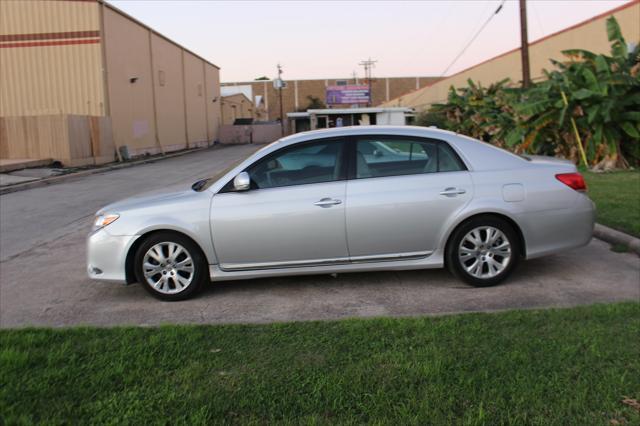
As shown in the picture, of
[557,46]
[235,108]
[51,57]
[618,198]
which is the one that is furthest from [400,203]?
[235,108]

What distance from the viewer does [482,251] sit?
5.52 meters

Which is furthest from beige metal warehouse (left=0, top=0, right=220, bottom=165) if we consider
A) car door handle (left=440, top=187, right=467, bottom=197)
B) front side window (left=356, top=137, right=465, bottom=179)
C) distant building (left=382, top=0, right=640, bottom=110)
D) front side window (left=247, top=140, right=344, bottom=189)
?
car door handle (left=440, top=187, right=467, bottom=197)

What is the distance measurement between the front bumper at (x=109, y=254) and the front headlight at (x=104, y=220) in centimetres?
6

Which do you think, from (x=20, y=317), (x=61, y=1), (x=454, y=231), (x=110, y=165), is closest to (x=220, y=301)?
(x=20, y=317)

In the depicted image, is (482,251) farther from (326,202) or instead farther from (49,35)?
(49,35)

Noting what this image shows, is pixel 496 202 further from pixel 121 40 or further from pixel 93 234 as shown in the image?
pixel 121 40

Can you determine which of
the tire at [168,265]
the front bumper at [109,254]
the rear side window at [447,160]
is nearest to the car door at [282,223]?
the tire at [168,265]

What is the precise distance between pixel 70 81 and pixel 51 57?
1564 mm

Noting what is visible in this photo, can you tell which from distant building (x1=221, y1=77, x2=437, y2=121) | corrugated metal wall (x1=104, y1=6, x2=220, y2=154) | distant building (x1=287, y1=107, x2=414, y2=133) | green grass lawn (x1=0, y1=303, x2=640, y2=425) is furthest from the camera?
distant building (x1=221, y1=77, x2=437, y2=121)

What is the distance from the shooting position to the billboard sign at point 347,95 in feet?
240

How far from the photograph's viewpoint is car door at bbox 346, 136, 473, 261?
213 inches

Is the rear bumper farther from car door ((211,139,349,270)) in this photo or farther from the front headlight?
the front headlight

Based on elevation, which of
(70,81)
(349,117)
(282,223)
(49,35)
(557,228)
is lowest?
(557,228)

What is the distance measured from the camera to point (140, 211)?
216 inches
